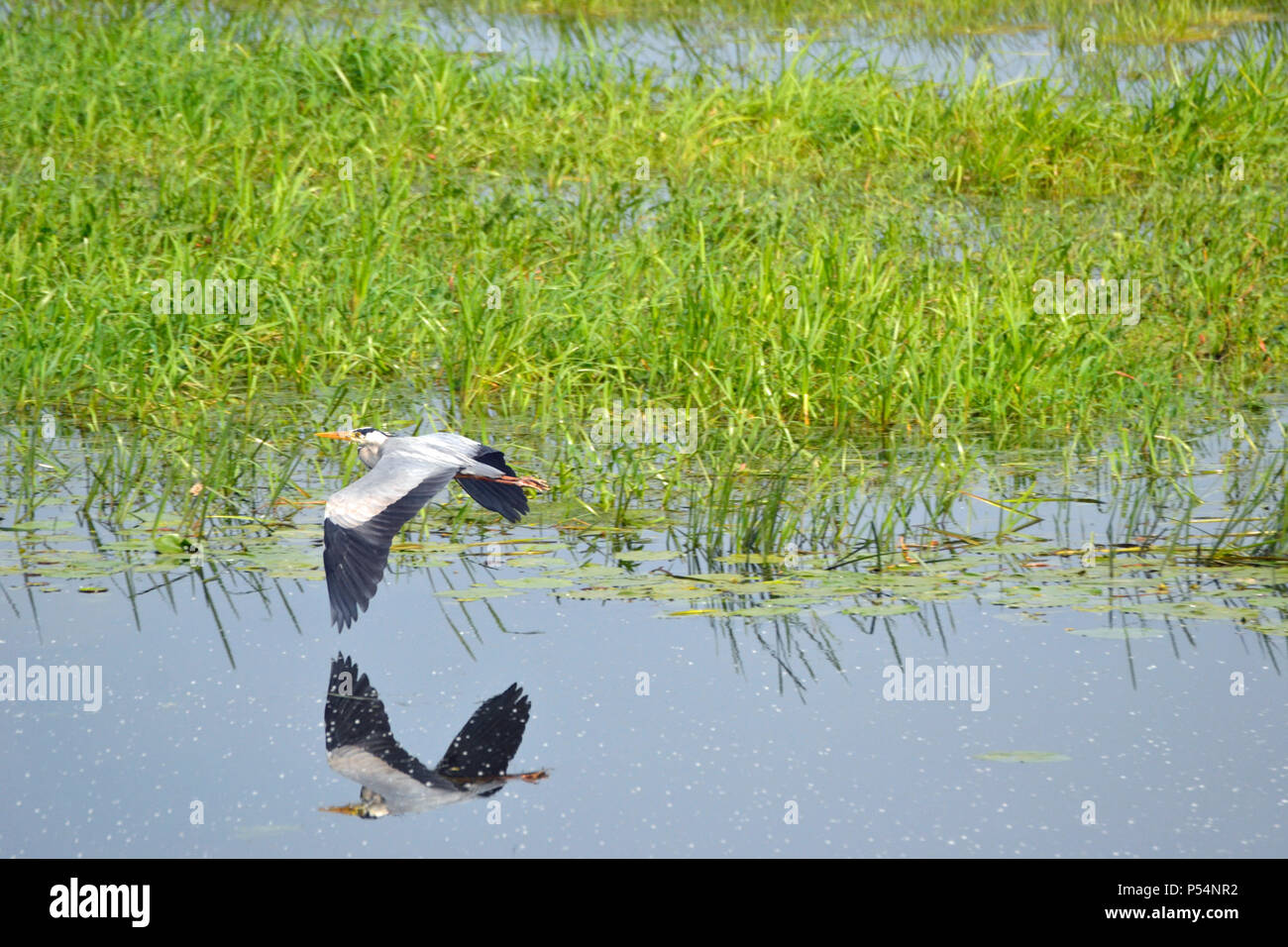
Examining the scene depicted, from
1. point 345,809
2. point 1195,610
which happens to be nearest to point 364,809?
point 345,809

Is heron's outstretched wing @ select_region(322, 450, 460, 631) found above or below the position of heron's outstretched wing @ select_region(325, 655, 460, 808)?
above

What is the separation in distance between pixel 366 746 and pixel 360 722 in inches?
4.8

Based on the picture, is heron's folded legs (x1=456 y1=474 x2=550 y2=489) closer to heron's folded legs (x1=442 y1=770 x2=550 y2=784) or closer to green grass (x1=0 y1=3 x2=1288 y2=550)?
green grass (x1=0 y1=3 x2=1288 y2=550)

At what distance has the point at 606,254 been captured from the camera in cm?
750

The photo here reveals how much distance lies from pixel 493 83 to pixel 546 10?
3.96 metres

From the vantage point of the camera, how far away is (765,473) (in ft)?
18.6

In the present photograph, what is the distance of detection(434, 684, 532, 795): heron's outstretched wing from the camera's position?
3.95 meters

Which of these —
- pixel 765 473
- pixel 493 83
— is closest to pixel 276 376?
pixel 765 473

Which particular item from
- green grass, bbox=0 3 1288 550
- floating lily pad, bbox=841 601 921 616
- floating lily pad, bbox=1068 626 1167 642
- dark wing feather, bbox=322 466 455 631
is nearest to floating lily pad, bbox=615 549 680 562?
green grass, bbox=0 3 1288 550

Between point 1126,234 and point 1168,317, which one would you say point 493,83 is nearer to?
point 1126,234

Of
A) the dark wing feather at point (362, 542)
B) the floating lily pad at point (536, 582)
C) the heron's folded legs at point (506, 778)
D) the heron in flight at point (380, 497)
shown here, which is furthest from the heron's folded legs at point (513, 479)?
the heron's folded legs at point (506, 778)

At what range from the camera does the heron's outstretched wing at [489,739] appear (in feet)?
13.0

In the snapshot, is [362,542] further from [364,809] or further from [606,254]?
[606,254]

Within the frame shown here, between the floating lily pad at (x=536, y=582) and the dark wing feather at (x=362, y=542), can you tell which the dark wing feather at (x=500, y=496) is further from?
the dark wing feather at (x=362, y=542)
